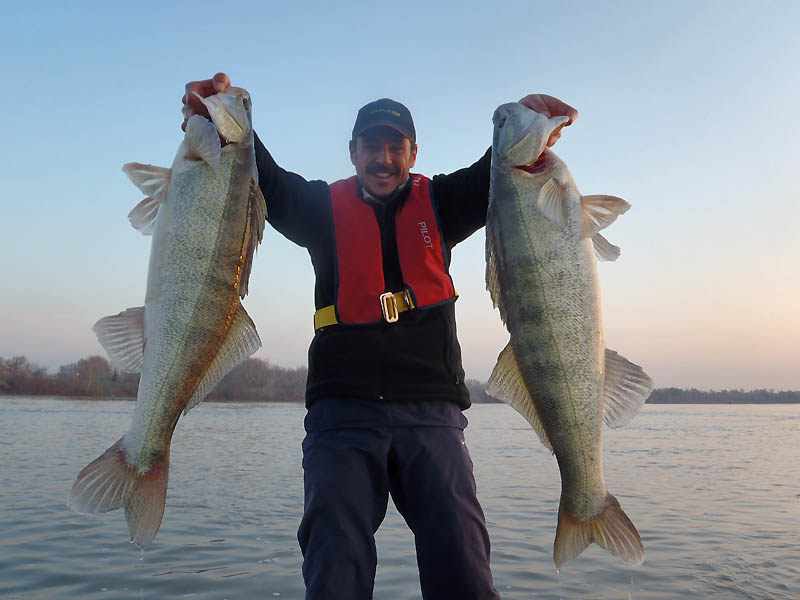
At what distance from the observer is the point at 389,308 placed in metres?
4.15

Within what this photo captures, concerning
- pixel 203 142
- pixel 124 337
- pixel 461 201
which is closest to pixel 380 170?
pixel 461 201

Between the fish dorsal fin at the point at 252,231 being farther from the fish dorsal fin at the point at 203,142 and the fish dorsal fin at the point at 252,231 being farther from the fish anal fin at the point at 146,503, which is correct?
the fish anal fin at the point at 146,503

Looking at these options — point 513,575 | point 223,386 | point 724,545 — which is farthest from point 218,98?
point 223,386

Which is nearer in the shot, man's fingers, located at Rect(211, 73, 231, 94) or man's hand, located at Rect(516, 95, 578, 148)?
man's fingers, located at Rect(211, 73, 231, 94)

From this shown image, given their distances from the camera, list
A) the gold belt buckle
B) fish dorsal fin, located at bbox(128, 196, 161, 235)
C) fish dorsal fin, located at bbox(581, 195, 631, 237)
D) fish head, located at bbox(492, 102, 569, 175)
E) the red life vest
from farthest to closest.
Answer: the red life vest < the gold belt buckle < fish dorsal fin, located at bbox(128, 196, 161, 235) < fish head, located at bbox(492, 102, 569, 175) < fish dorsal fin, located at bbox(581, 195, 631, 237)

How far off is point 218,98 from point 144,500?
93.0 inches

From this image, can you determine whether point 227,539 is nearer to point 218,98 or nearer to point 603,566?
point 603,566

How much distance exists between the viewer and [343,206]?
461 cm

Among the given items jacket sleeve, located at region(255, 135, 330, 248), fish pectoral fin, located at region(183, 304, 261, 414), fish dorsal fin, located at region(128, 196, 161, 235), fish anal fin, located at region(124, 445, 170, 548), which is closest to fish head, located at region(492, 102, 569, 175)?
jacket sleeve, located at region(255, 135, 330, 248)

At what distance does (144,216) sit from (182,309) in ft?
2.48

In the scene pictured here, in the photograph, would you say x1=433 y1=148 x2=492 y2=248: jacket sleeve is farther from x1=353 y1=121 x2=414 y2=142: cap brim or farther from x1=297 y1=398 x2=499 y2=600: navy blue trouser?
x1=297 y1=398 x2=499 y2=600: navy blue trouser

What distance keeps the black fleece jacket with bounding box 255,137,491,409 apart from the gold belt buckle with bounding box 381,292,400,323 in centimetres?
7

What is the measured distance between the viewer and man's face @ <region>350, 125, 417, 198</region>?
4.66 m

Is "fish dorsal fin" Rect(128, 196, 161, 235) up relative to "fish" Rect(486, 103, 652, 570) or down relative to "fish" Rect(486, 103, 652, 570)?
up
